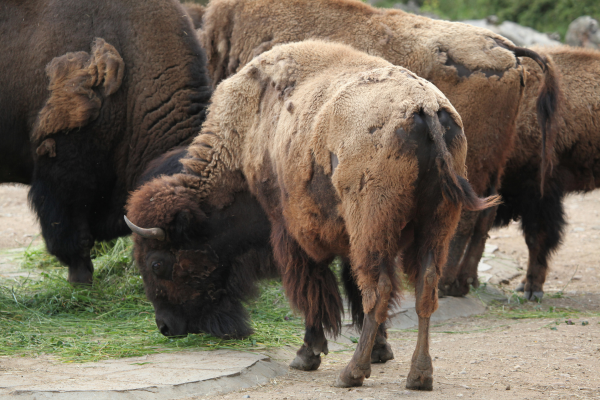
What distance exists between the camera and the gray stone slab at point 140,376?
116 inches

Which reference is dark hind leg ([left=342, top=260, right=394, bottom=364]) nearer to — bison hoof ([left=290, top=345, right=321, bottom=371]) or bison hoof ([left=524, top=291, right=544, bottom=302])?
bison hoof ([left=290, top=345, right=321, bottom=371])

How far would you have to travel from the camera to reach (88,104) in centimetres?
496

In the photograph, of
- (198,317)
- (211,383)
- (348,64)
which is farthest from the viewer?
(198,317)

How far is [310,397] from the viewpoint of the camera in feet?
10.1

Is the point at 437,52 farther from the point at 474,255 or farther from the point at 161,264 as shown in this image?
the point at 161,264

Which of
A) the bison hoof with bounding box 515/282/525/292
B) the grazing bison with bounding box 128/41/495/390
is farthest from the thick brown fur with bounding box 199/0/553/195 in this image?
the bison hoof with bounding box 515/282/525/292

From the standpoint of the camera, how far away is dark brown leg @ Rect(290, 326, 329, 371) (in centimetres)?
364

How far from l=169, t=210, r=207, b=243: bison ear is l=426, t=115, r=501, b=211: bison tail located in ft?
5.16

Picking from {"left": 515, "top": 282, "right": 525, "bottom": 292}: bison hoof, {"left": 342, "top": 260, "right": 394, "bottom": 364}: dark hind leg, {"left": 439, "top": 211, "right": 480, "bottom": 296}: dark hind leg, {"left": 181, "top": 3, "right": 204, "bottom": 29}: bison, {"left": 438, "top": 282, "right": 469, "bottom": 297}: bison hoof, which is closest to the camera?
{"left": 342, "top": 260, "right": 394, "bottom": 364}: dark hind leg

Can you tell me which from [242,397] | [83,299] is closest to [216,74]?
[83,299]

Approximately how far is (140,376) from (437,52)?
3.13m

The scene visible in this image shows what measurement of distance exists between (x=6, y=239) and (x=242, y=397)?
5.55 m

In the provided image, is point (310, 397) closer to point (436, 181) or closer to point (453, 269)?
point (436, 181)

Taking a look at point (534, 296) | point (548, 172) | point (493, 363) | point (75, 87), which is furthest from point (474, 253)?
point (75, 87)
